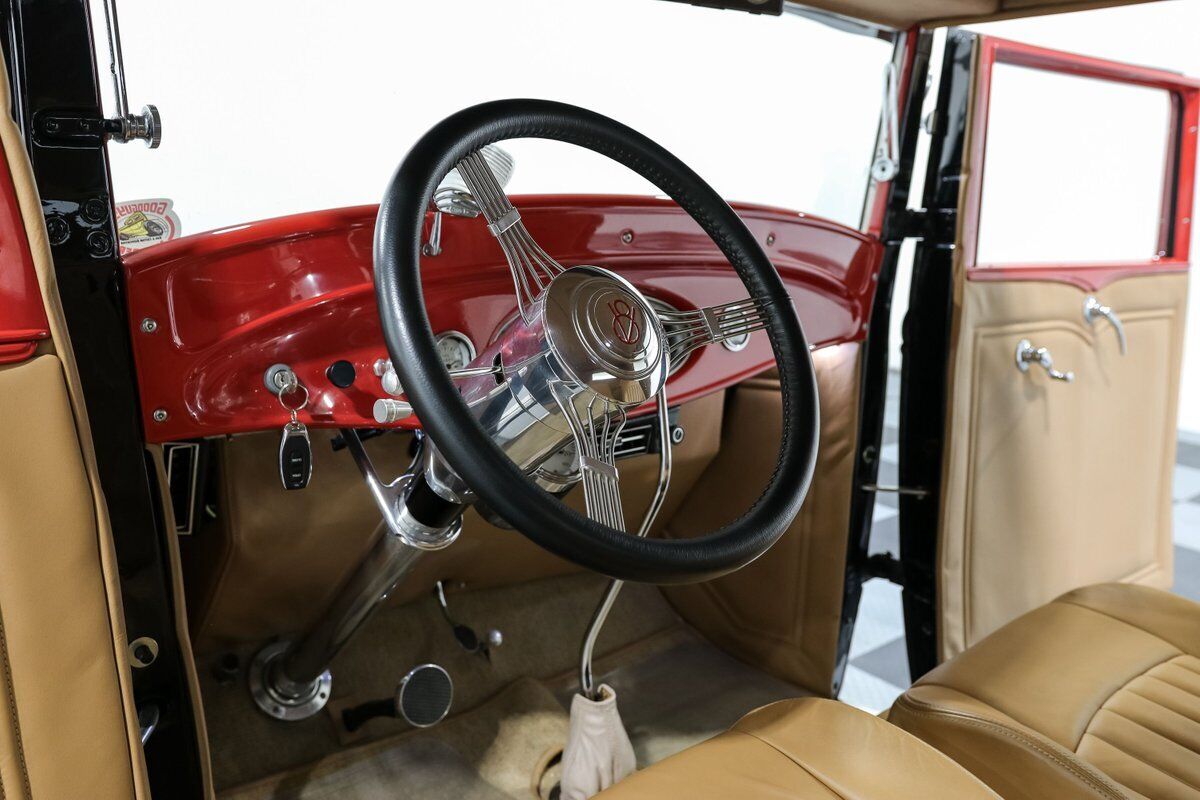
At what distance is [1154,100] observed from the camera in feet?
7.00

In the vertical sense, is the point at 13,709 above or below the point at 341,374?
below

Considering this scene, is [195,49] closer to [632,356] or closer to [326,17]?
[326,17]

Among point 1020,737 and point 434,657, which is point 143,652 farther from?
point 1020,737

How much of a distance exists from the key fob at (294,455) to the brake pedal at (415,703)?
661 mm

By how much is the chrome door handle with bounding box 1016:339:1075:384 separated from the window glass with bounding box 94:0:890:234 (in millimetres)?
468

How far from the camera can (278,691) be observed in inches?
59.3

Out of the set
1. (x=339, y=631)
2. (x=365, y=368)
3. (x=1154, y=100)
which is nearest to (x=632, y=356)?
(x=365, y=368)

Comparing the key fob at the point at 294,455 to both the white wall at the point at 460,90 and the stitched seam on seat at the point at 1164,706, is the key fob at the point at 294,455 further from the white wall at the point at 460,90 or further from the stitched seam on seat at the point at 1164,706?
the stitched seam on seat at the point at 1164,706

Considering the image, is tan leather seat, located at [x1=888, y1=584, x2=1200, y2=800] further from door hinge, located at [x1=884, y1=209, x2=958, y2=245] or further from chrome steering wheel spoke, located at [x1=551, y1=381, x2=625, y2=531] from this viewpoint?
door hinge, located at [x1=884, y1=209, x2=958, y2=245]

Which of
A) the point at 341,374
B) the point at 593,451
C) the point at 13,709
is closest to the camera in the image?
the point at 13,709

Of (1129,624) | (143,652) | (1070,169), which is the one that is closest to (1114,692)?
(1129,624)

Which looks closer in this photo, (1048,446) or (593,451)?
(593,451)

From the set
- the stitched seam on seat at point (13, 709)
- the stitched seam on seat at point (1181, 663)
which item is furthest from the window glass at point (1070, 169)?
the stitched seam on seat at point (13, 709)

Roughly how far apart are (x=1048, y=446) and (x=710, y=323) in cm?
109
